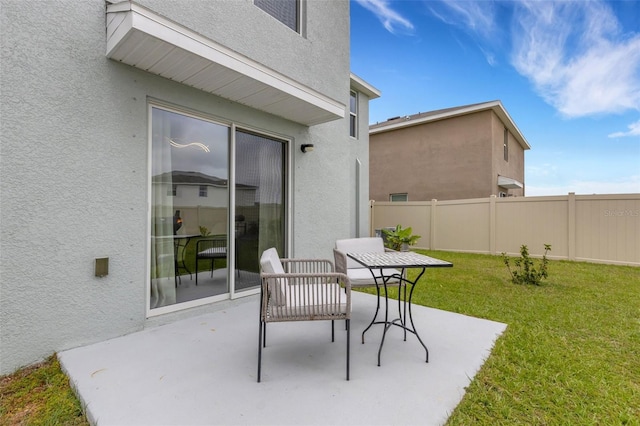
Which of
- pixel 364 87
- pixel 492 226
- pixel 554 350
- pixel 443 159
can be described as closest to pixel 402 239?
pixel 554 350

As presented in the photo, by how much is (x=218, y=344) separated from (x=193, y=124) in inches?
108

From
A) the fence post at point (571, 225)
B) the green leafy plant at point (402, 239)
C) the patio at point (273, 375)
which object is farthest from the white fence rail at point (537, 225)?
the patio at point (273, 375)

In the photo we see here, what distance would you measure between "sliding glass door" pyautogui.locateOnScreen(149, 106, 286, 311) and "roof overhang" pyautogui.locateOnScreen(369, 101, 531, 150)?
1174 centimetres

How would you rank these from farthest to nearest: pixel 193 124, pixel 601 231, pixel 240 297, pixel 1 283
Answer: pixel 601 231, pixel 240 297, pixel 193 124, pixel 1 283

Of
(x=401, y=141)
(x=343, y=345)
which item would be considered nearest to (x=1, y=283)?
(x=343, y=345)

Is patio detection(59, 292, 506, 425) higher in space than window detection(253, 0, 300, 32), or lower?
lower

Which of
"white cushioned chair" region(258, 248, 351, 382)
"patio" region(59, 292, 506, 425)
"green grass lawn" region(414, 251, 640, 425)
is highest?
"white cushioned chair" region(258, 248, 351, 382)

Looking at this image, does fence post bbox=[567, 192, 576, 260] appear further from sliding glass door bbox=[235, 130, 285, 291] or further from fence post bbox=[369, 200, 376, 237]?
sliding glass door bbox=[235, 130, 285, 291]

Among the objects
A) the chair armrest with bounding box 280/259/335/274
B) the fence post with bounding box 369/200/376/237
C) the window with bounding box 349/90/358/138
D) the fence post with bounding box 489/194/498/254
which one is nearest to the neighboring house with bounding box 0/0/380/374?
the chair armrest with bounding box 280/259/335/274

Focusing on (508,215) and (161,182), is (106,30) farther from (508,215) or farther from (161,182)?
(508,215)

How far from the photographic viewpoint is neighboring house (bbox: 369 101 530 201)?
13109 millimetres

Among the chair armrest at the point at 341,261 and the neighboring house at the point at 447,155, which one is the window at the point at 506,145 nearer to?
the neighboring house at the point at 447,155

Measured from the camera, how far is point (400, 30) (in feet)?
32.9

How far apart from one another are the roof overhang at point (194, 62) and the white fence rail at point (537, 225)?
27.7ft
